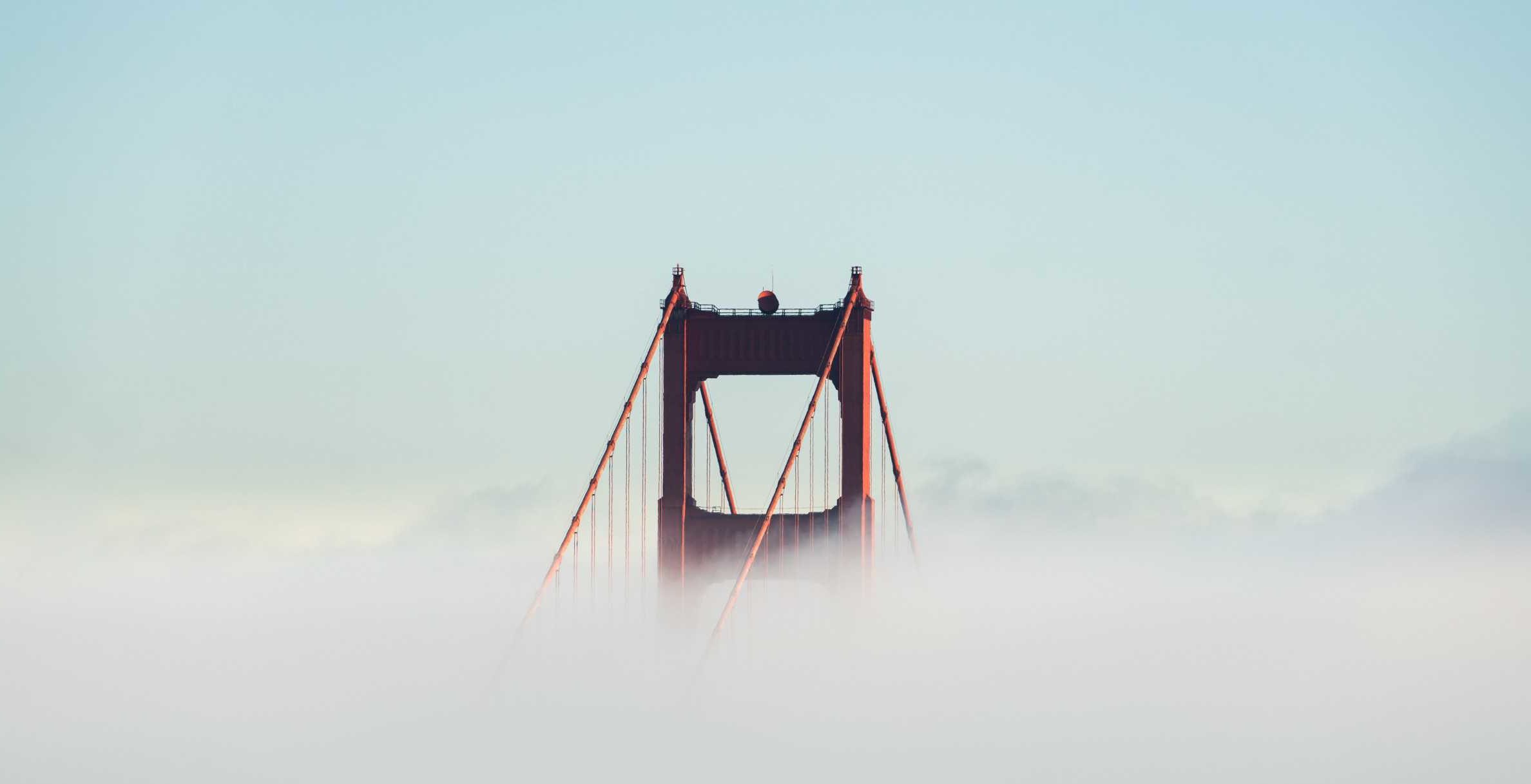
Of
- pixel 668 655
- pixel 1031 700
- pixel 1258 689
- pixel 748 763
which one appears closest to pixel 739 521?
pixel 668 655

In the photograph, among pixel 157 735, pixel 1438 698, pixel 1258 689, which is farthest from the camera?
pixel 1438 698

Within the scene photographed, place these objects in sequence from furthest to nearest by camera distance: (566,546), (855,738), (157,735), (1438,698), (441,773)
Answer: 1. (1438,698)
2. (157,735)
3. (855,738)
4. (441,773)
5. (566,546)

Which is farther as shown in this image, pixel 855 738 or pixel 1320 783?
pixel 1320 783

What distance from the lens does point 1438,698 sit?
120062 millimetres

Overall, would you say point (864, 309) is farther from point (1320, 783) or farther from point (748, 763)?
point (1320, 783)

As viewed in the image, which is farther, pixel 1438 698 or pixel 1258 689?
pixel 1438 698

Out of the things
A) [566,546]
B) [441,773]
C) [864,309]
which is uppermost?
[864,309]

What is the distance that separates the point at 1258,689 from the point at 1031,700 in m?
19.8

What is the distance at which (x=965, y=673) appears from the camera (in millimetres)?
93438

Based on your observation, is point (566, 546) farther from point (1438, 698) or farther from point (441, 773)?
point (1438, 698)

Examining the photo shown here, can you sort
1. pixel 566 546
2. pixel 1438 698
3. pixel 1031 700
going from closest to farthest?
pixel 566 546, pixel 1031 700, pixel 1438 698

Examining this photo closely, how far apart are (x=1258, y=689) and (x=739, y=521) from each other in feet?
176

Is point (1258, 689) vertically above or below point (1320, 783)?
above

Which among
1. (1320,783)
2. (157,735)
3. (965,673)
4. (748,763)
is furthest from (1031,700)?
(157,735)
